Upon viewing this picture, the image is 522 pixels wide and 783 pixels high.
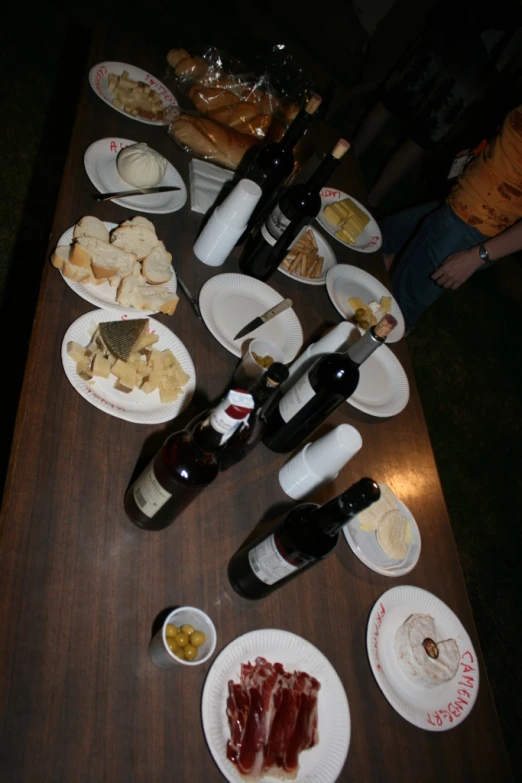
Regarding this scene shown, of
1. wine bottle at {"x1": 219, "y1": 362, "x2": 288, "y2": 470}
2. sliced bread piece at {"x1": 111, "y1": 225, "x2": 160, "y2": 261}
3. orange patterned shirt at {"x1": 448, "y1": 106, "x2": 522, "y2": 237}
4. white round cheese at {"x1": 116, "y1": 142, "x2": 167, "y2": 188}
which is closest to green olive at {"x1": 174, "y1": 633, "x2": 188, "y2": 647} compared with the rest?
wine bottle at {"x1": 219, "y1": 362, "x2": 288, "y2": 470}

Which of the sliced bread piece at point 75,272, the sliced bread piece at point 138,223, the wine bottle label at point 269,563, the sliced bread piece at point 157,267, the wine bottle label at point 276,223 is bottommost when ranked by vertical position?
the sliced bread piece at point 75,272

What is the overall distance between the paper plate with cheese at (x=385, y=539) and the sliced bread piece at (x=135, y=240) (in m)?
0.94

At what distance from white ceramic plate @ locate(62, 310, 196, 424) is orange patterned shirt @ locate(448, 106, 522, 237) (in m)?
1.85

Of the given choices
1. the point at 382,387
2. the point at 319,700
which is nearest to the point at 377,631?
the point at 319,700

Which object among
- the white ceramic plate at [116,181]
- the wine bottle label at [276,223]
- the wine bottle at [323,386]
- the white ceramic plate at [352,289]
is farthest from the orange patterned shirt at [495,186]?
the wine bottle at [323,386]

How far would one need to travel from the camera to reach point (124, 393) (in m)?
1.21

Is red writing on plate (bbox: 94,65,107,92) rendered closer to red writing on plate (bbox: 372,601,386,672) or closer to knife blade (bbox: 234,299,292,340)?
knife blade (bbox: 234,299,292,340)

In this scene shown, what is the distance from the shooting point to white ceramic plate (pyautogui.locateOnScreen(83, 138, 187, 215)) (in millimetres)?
1576

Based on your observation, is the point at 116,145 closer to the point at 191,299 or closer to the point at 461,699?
the point at 191,299

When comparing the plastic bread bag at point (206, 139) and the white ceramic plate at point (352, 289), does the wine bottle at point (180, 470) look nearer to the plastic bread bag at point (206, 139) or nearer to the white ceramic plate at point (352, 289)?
the white ceramic plate at point (352, 289)

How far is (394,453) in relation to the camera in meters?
1.56

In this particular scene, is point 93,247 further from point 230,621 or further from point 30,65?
point 30,65

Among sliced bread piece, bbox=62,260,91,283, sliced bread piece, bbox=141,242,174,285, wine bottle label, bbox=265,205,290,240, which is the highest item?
wine bottle label, bbox=265,205,290,240

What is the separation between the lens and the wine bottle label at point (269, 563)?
3.27ft
